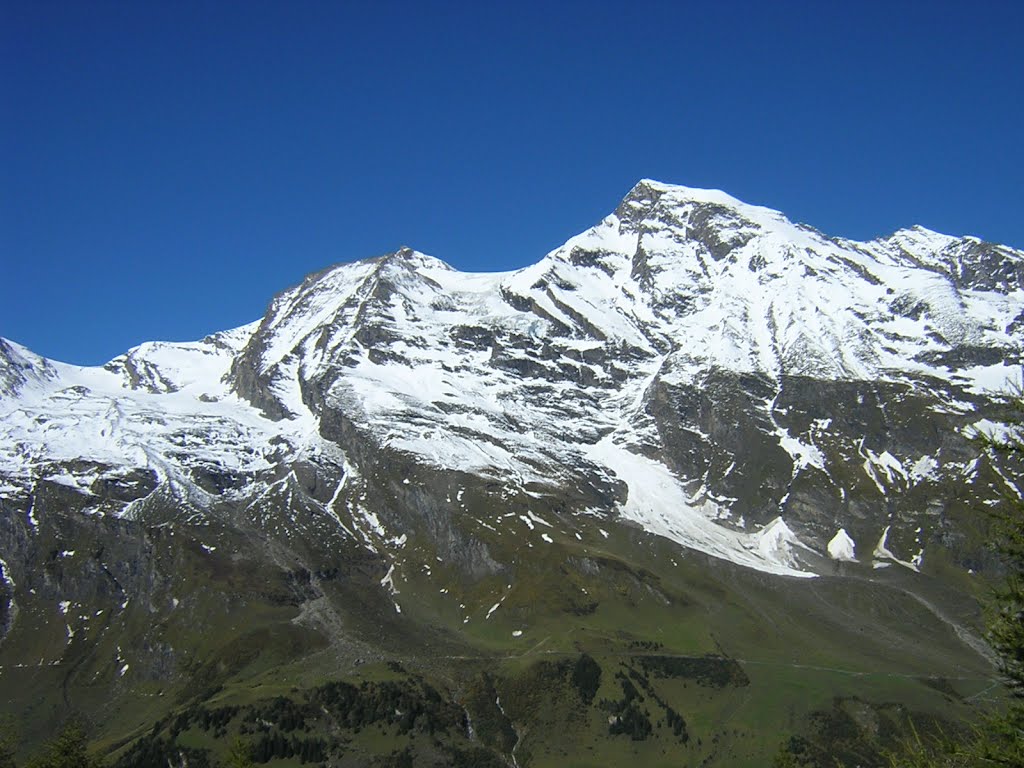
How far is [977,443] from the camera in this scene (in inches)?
1332

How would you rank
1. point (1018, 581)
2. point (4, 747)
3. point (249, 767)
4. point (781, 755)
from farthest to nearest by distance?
1. point (781, 755)
2. point (249, 767)
3. point (4, 747)
4. point (1018, 581)

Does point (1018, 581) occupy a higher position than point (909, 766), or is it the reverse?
point (1018, 581)

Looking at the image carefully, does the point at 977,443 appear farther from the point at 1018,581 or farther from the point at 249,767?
the point at 249,767

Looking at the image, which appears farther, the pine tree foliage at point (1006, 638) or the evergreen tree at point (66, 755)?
the evergreen tree at point (66, 755)

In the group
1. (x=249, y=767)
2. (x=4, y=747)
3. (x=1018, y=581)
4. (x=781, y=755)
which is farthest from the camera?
(x=781, y=755)

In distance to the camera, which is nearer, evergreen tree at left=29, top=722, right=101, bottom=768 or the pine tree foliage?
the pine tree foliage

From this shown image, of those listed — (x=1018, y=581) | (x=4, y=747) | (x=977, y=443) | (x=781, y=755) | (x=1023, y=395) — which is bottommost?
(x=4, y=747)

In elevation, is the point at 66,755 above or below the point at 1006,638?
below

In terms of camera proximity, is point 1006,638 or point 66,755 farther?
point 66,755

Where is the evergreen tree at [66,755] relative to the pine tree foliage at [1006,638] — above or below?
below

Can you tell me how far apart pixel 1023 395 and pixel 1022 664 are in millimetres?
11605

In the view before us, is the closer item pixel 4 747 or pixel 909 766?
pixel 909 766

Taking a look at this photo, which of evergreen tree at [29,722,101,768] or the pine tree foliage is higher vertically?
the pine tree foliage

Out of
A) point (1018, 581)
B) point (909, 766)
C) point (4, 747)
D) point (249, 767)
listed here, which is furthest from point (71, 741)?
point (1018, 581)
